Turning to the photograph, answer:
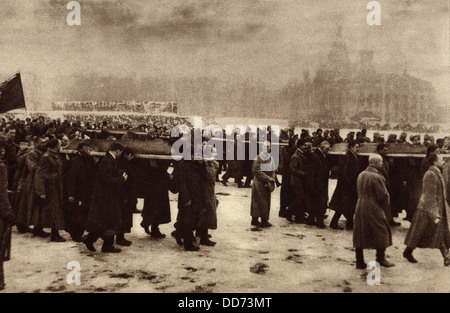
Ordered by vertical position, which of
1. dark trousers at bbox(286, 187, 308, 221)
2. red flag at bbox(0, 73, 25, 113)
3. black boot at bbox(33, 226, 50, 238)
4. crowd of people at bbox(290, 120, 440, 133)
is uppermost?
red flag at bbox(0, 73, 25, 113)

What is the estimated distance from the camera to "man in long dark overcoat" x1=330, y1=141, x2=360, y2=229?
706 centimetres

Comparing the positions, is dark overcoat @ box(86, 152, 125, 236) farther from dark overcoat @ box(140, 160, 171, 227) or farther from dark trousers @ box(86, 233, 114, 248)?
dark overcoat @ box(140, 160, 171, 227)

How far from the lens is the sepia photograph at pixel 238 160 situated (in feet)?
17.3

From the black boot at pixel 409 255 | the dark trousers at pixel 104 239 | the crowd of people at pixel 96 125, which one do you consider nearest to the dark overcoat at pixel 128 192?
the dark trousers at pixel 104 239

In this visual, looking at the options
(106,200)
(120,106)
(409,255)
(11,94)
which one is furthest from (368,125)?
(120,106)

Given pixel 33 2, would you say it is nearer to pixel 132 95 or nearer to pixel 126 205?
pixel 126 205

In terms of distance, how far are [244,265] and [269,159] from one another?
95.7 inches

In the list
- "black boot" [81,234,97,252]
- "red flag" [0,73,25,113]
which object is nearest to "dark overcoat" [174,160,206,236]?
"black boot" [81,234,97,252]

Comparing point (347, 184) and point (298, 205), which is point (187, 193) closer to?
point (298, 205)

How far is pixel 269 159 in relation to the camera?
24.5 feet

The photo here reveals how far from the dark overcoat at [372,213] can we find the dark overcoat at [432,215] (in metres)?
0.52

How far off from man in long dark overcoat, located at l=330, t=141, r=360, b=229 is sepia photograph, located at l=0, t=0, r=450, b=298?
1.0 inches

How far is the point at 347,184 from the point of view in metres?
7.10

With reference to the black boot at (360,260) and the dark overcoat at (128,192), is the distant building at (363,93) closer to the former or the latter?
the black boot at (360,260)
